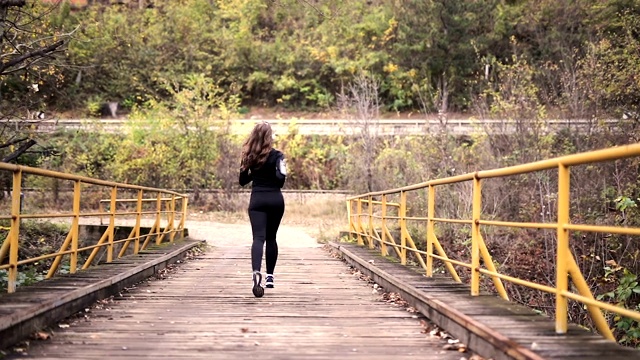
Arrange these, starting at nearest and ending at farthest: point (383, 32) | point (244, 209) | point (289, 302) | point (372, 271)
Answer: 1. point (289, 302)
2. point (372, 271)
3. point (244, 209)
4. point (383, 32)

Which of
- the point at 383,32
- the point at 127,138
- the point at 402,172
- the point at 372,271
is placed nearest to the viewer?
the point at 372,271

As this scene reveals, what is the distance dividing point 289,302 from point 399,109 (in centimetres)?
4654

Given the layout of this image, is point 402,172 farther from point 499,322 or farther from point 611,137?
point 499,322

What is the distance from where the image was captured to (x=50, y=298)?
5543 millimetres

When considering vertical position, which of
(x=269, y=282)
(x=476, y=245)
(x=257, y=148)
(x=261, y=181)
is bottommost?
(x=269, y=282)

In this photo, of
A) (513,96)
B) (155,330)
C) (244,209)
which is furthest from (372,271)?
(244,209)

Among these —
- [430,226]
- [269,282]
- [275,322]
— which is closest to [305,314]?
[275,322]

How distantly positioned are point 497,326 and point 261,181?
12.3 feet

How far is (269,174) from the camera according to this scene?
7664 mm

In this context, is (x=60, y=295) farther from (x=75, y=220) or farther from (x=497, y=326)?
(x=497, y=326)

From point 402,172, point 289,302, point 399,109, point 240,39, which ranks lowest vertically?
point 289,302

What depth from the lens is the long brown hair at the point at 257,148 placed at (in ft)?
24.7

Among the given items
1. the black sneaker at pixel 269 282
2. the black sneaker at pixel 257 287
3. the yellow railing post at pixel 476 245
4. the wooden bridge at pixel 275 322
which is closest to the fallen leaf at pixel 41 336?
the wooden bridge at pixel 275 322

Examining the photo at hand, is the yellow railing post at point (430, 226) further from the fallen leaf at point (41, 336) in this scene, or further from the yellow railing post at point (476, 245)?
the fallen leaf at point (41, 336)
